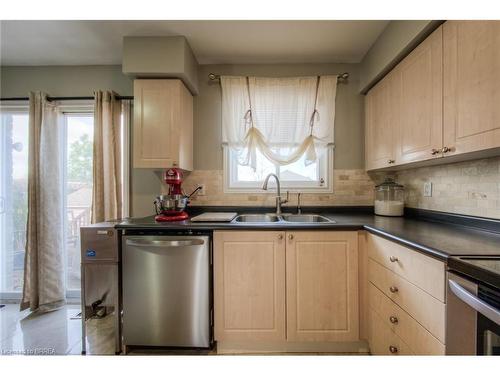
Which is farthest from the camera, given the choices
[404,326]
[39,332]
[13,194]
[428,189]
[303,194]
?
[13,194]

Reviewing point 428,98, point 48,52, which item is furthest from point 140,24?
point 428,98

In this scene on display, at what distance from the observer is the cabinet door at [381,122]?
172 centimetres

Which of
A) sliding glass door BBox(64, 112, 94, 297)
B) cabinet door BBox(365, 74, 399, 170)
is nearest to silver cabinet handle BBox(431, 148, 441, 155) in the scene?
cabinet door BBox(365, 74, 399, 170)

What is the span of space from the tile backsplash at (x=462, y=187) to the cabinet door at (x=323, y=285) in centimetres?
68

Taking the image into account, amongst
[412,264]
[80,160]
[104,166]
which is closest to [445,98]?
[412,264]

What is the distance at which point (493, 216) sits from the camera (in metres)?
1.22

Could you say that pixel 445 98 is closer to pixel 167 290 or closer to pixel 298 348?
pixel 298 348

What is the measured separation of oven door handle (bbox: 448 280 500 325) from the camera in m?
0.66

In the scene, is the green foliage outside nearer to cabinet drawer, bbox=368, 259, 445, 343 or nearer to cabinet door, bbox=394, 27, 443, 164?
cabinet drawer, bbox=368, 259, 445, 343

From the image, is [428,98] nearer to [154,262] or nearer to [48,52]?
[154,262]

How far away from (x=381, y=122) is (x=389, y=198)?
0.70m

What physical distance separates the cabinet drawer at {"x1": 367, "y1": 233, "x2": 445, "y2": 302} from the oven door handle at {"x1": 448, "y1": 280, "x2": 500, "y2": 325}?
3.3 inches

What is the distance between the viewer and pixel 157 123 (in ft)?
6.26
